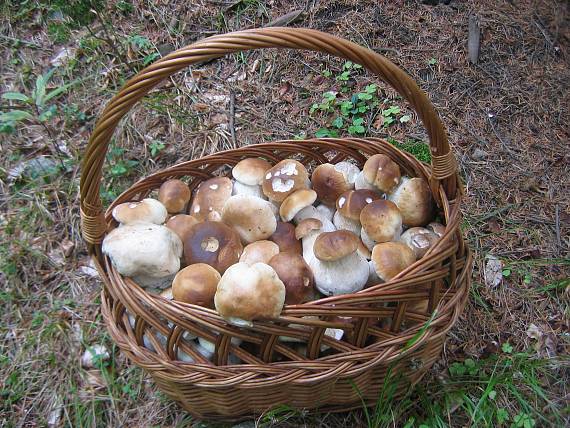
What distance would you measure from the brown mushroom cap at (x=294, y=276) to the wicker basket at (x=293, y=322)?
0.35 ft

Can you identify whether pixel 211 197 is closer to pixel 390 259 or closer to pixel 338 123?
pixel 390 259

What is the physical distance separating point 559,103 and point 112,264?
3171mm

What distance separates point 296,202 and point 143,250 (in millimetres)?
651

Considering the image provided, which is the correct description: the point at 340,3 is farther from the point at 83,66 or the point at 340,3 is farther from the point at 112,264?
the point at 112,264

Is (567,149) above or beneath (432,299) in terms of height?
beneath

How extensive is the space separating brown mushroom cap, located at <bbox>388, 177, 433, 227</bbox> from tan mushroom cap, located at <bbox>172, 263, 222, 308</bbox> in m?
0.83

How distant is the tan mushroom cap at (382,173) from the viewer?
2.06m

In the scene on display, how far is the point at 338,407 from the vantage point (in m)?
2.05

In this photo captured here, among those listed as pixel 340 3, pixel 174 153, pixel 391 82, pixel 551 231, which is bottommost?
pixel 551 231

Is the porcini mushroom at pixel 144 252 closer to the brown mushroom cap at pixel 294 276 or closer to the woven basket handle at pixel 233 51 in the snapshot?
the woven basket handle at pixel 233 51

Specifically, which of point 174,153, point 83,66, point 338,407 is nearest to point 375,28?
point 174,153

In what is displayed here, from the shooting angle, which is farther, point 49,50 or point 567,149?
point 49,50

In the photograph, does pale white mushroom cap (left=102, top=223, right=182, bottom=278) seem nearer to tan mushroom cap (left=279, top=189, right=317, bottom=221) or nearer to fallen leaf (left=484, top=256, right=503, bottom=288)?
tan mushroom cap (left=279, top=189, right=317, bottom=221)

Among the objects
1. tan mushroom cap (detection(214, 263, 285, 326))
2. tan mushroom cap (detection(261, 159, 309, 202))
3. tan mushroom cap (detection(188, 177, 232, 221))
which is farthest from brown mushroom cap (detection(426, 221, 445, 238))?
tan mushroom cap (detection(188, 177, 232, 221))
